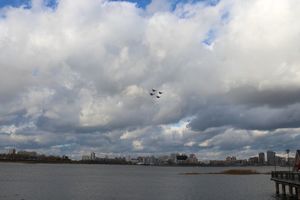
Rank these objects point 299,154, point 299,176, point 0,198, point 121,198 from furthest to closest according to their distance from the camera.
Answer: point 121,198
point 0,198
point 299,154
point 299,176

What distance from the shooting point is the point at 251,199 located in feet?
241

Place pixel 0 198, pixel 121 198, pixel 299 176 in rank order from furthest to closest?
pixel 121 198 < pixel 0 198 < pixel 299 176

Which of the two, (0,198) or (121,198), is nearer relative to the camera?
(0,198)

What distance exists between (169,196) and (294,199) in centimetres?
2091

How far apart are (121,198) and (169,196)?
8909mm

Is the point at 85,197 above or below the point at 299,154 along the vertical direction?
below

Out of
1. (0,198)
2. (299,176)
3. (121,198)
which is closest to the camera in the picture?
(299,176)

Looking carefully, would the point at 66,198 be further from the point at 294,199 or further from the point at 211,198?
the point at 294,199

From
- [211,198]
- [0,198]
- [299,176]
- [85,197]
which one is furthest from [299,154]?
[0,198]

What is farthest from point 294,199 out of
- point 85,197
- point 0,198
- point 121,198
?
point 0,198

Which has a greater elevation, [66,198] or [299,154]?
[299,154]

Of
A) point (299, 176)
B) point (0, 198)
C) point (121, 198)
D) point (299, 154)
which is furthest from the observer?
point (121, 198)

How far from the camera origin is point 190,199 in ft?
234

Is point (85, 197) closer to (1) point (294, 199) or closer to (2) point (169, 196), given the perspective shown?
(2) point (169, 196)
